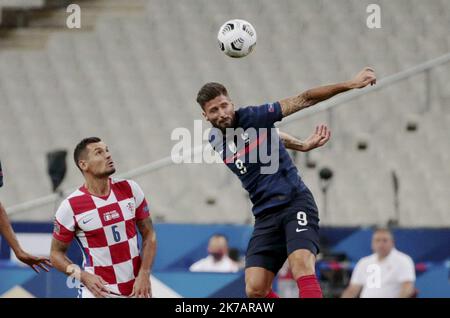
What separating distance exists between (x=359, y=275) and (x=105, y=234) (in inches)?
153

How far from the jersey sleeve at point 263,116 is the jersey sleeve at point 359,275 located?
359 centimetres

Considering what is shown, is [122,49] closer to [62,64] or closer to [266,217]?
[62,64]

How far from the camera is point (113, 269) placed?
7.50m

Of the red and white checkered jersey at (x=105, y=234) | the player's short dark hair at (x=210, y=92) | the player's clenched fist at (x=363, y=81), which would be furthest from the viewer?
the red and white checkered jersey at (x=105, y=234)

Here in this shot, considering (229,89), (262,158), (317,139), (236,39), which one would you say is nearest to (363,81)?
(317,139)

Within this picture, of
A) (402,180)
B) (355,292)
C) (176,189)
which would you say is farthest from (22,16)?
(355,292)

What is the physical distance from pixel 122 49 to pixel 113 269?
313 inches

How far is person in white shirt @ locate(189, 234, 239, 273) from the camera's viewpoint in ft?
37.0

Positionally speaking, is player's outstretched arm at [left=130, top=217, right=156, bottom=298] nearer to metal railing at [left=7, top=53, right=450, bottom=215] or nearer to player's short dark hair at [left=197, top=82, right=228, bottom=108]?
player's short dark hair at [left=197, top=82, right=228, bottom=108]

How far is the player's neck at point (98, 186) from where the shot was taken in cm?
762

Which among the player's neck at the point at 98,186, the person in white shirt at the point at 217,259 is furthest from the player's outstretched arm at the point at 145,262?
the person in white shirt at the point at 217,259

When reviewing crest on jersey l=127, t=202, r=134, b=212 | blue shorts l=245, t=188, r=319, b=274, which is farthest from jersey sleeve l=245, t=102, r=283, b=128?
crest on jersey l=127, t=202, r=134, b=212

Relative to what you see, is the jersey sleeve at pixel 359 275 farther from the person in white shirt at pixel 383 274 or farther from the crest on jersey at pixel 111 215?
the crest on jersey at pixel 111 215

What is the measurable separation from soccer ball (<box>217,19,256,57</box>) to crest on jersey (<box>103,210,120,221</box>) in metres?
1.40
